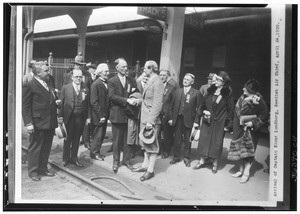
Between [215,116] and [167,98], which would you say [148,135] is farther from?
[215,116]

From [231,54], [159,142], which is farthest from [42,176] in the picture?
[231,54]

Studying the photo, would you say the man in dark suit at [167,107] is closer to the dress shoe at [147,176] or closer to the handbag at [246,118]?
the dress shoe at [147,176]

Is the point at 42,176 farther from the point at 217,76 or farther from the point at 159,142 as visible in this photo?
the point at 217,76

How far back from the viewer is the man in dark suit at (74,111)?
443cm

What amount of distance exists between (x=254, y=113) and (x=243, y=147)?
1.59ft

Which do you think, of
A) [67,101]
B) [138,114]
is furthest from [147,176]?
[67,101]

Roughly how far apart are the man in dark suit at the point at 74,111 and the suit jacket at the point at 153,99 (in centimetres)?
87

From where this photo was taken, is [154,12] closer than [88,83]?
Yes

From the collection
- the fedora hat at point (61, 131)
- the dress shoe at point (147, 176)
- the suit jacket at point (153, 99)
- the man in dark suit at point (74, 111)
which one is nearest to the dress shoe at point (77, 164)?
the man in dark suit at point (74, 111)

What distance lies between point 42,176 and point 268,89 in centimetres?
338

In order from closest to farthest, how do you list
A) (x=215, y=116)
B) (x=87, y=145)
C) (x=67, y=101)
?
(x=215, y=116), (x=67, y=101), (x=87, y=145)

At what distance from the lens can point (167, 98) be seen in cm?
447

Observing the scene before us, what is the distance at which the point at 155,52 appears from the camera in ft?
14.6

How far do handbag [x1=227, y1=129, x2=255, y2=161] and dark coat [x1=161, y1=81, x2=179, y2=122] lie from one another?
1001 millimetres
